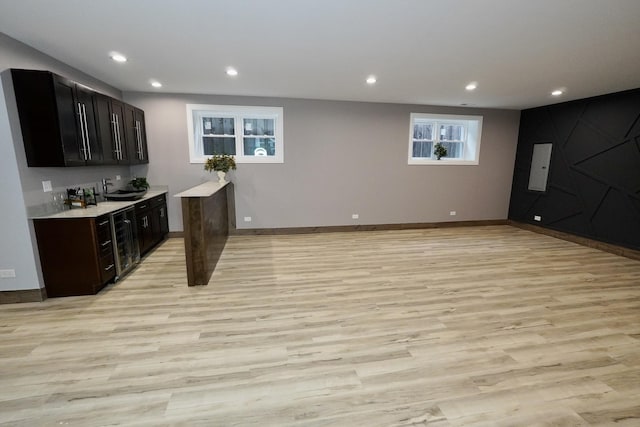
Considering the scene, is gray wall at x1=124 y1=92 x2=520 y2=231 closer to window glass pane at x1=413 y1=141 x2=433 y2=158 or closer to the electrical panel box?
window glass pane at x1=413 y1=141 x2=433 y2=158

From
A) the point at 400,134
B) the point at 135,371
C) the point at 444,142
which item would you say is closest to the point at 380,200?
the point at 400,134

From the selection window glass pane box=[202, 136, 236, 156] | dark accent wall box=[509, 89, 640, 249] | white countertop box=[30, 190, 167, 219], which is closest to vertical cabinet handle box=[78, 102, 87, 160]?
white countertop box=[30, 190, 167, 219]

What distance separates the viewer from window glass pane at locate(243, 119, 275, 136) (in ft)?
18.3

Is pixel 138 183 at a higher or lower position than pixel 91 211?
higher

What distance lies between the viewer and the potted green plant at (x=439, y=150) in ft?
20.5

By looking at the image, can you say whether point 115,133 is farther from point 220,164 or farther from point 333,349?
point 333,349

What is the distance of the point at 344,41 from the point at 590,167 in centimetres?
535

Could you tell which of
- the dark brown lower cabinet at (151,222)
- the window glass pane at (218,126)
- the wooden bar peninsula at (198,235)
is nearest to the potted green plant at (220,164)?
the window glass pane at (218,126)

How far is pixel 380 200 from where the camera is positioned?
243 inches

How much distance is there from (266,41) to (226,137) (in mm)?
3041

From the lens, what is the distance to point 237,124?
551cm

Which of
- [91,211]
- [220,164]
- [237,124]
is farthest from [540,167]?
[91,211]

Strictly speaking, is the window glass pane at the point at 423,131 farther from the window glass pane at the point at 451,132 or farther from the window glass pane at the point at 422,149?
the window glass pane at the point at 451,132

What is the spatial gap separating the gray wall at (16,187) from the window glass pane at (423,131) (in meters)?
6.09
